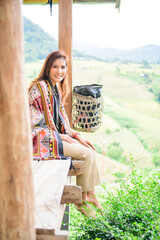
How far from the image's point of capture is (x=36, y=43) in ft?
40.5

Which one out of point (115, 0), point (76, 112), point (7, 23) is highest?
point (115, 0)

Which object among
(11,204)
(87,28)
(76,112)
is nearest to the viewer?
(11,204)

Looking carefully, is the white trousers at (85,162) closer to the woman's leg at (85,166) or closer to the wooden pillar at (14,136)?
the woman's leg at (85,166)

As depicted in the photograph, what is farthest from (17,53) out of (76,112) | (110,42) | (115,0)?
(110,42)

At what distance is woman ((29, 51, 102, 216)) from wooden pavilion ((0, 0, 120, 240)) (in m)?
1.07

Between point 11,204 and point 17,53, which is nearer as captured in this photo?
point 17,53

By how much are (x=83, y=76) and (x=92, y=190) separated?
10.9 m

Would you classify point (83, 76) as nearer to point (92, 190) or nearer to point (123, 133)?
point (123, 133)

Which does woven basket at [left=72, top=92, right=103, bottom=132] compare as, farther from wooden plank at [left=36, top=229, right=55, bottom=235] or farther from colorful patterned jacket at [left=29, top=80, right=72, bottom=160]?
wooden plank at [left=36, top=229, right=55, bottom=235]

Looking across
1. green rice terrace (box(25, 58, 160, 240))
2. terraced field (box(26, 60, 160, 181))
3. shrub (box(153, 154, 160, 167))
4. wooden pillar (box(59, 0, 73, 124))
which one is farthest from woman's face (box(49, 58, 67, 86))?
shrub (box(153, 154, 160, 167))

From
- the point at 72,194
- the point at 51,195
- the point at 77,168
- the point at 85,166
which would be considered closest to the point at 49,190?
the point at 51,195

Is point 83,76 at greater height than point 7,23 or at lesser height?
lesser

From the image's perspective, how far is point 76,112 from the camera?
315cm

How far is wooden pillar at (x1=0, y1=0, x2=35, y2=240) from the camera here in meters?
1.07
